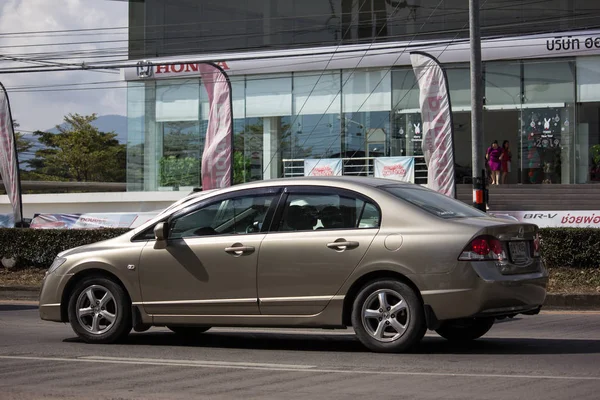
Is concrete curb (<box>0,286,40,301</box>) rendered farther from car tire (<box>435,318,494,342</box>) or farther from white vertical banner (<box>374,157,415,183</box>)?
white vertical banner (<box>374,157,415,183</box>)

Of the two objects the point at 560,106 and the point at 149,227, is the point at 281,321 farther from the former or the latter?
the point at 560,106

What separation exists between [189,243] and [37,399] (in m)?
2.97

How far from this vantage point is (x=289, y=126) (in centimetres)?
3931

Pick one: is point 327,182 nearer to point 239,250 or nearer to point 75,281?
point 239,250

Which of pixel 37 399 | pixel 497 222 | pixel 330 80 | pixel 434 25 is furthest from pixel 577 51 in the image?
pixel 37 399

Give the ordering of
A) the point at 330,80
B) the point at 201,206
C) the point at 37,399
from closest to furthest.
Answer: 1. the point at 37,399
2. the point at 201,206
3. the point at 330,80

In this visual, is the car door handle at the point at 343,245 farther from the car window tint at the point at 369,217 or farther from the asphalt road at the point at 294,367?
the asphalt road at the point at 294,367

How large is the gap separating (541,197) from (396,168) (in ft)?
19.9

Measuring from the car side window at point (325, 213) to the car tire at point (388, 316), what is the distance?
62cm

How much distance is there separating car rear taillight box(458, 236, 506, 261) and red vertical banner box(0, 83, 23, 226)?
24287 millimetres

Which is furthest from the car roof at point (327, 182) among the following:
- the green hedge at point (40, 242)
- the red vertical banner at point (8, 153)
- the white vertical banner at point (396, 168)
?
the white vertical banner at point (396, 168)

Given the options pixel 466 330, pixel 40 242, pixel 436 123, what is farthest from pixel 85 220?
pixel 466 330

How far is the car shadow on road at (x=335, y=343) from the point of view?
8898 mm

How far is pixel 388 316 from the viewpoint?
8469 millimetres
